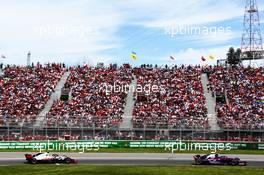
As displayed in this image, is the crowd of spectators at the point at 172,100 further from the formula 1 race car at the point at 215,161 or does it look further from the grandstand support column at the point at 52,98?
the formula 1 race car at the point at 215,161

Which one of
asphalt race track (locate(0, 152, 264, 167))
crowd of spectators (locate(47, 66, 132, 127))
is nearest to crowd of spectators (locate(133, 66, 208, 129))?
crowd of spectators (locate(47, 66, 132, 127))

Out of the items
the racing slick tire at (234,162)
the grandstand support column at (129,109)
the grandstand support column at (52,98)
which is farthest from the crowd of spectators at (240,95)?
the grandstand support column at (52,98)

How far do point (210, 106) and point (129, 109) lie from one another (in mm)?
10756

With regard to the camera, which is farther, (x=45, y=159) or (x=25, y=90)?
(x=25, y=90)

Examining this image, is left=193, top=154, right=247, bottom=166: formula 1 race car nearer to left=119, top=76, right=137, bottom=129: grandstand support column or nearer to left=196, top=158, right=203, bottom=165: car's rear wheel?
left=196, top=158, right=203, bottom=165: car's rear wheel

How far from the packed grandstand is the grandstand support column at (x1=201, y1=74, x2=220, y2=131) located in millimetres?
269

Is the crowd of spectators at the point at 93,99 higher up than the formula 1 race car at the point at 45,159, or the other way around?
the crowd of spectators at the point at 93,99

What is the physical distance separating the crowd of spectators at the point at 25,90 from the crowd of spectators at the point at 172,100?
40.9 feet

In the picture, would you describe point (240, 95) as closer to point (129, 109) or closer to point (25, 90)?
point (129, 109)

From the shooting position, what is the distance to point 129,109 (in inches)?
2734

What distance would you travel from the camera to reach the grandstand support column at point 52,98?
58375 millimetres

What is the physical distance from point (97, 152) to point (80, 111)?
13.0 m

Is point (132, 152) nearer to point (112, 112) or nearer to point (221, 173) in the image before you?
point (112, 112)

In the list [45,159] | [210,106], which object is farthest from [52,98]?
[45,159]
